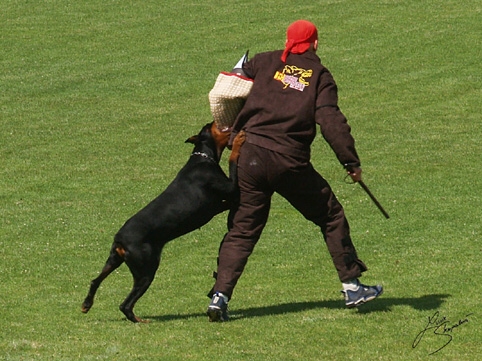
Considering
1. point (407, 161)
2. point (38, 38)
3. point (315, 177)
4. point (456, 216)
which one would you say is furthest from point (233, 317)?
point (38, 38)

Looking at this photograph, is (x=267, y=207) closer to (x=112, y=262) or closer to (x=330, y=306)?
(x=330, y=306)

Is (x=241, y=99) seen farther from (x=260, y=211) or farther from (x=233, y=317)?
(x=233, y=317)


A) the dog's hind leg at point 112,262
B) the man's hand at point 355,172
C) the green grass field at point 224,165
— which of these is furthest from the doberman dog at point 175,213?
the man's hand at point 355,172

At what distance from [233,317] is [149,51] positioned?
15420 millimetres

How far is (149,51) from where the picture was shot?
23.8 meters

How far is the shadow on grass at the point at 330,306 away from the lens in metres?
9.05

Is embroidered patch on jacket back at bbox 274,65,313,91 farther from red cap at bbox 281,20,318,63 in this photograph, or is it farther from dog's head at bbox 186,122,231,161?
dog's head at bbox 186,122,231,161
